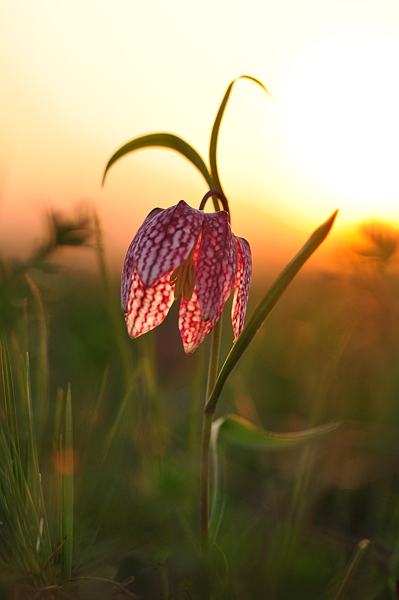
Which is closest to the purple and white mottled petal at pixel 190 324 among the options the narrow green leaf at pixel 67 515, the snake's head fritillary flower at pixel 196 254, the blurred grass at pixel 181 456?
the snake's head fritillary flower at pixel 196 254

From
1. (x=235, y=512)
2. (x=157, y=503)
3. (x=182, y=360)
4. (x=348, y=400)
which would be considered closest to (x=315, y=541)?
(x=235, y=512)

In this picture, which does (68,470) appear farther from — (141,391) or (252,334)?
(141,391)

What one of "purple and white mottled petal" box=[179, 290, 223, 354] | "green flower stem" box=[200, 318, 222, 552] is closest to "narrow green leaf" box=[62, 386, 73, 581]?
"green flower stem" box=[200, 318, 222, 552]

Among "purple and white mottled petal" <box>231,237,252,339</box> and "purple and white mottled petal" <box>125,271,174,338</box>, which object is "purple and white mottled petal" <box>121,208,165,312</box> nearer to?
"purple and white mottled petal" <box>125,271,174,338</box>

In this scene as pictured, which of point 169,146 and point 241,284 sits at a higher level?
point 169,146

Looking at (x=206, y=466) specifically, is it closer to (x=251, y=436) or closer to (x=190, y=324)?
(x=251, y=436)

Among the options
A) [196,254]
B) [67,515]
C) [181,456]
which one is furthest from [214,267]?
[181,456]
